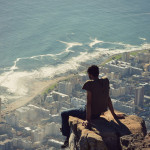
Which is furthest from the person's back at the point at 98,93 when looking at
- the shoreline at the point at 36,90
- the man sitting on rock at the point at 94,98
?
the shoreline at the point at 36,90

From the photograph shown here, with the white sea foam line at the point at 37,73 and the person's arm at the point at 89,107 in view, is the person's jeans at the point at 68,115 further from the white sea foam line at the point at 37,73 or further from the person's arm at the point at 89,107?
the white sea foam line at the point at 37,73

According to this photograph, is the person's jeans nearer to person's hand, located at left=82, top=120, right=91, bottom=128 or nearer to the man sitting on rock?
the man sitting on rock

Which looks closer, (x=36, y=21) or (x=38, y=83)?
(x=38, y=83)

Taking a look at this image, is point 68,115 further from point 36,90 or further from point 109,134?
point 36,90

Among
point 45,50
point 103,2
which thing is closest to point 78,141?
point 45,50

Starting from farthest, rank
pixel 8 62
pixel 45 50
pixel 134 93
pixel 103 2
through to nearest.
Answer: pixel 103 2 < pixel 45 50 < pixel 8 62 < pixel 134 93

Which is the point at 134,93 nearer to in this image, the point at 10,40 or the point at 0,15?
the point at 10,40

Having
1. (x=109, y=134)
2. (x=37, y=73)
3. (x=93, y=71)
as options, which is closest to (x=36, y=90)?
(x=37, y=73)
